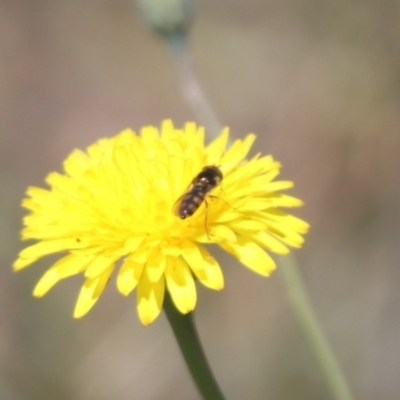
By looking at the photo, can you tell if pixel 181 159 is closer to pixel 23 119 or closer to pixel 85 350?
pixel 85 350

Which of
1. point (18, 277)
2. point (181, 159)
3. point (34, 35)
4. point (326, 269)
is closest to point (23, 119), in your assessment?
point (34, 35)

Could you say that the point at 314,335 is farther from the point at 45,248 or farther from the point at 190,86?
the point at 190,86

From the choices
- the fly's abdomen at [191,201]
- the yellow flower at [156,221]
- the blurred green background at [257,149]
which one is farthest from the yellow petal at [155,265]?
the blurred green background at [257,149]

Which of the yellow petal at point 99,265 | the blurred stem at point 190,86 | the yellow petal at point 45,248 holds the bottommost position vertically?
the yellow petal at point 99,265

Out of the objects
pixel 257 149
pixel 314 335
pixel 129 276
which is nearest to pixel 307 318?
pixel 314 335

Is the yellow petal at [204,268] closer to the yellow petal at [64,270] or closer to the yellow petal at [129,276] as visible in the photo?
the yellow petal at [129,276]

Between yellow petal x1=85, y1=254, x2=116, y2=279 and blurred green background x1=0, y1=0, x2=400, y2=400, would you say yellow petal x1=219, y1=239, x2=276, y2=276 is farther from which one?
blurred green background x1=0, y1=0, x2=400, y2=400
